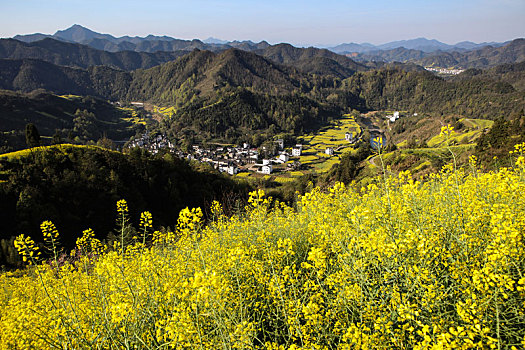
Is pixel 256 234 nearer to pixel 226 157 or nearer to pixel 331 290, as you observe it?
pixel 331 290

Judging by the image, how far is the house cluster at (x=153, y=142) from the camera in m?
114

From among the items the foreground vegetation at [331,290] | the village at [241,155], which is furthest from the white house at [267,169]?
the foreground vegetation at [331,290]

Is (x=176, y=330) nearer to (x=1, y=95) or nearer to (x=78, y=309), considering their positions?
(x=78, y=309)

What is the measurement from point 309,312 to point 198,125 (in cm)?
14901

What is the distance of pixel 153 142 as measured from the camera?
399 feet

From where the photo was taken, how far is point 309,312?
3.12m

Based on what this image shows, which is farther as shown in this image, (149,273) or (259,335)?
(149,273)

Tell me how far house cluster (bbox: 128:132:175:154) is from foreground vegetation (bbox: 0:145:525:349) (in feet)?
370

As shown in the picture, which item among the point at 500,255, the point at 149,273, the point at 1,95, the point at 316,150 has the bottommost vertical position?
the point at 316,150

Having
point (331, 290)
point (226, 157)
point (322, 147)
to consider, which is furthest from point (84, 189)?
point (322, 147)

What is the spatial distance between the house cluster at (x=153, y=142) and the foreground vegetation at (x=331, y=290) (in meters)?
113

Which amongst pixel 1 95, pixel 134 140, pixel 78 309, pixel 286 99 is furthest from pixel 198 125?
pixel 78 309

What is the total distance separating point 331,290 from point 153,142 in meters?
129

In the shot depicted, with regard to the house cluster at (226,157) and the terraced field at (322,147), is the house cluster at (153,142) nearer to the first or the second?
the house cluster at (226,157)
